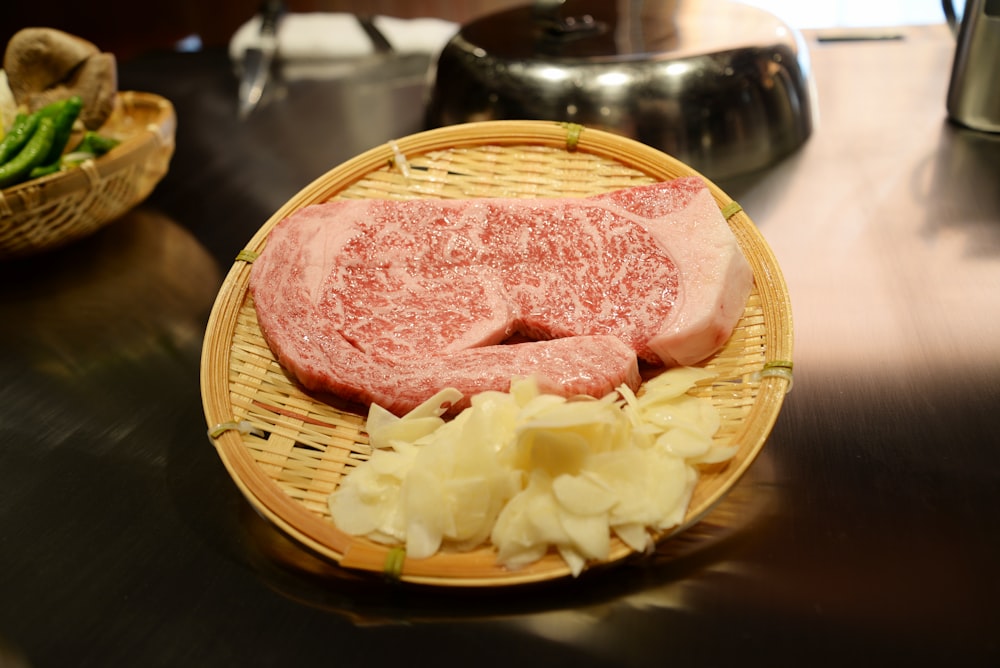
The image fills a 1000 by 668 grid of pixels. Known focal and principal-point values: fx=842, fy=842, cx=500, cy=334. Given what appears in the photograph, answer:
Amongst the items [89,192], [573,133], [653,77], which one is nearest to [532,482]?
Answer: [573,133]

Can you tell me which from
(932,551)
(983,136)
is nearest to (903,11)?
(983,136)

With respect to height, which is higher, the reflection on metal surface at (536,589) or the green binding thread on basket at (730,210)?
the green binding thread on basket at (730,210)

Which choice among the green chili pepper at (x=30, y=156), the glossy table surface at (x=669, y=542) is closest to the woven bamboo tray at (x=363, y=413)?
the glossy table surface at (x=669, y=542)

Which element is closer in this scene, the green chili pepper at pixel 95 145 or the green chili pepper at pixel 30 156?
the green chili pepper at pixel 30 156

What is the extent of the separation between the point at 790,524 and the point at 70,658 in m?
0.96

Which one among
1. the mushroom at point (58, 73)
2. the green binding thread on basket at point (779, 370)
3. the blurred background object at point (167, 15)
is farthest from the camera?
the blurred background object at point (167, 15)

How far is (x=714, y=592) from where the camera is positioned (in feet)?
3.48

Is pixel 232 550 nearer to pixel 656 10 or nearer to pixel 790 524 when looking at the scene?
pixel 790 524

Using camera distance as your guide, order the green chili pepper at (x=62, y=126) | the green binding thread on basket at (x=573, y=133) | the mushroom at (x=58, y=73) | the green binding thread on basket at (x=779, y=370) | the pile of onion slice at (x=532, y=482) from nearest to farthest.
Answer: the pile of onion slice at (x=532, y=482) < the green binding thread on basket at (x=779, y=370) < the green binding thread on basket at (x=573, y=133) < the green chili pepper at (x=62, y=126) < the mushroom at (x=58, y=73)

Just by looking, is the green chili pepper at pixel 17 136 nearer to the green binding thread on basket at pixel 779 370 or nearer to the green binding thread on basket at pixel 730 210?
the green binding thread on basket at pixel 730 210

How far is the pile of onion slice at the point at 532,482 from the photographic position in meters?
0.98

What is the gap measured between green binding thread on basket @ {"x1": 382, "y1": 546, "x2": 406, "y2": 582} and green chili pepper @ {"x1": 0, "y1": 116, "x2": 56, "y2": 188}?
1249 millimetres

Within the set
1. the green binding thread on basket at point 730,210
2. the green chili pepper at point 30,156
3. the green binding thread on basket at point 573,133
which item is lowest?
the green binding thread on basket at point 730,210

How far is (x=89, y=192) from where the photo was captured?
5.77 feet
